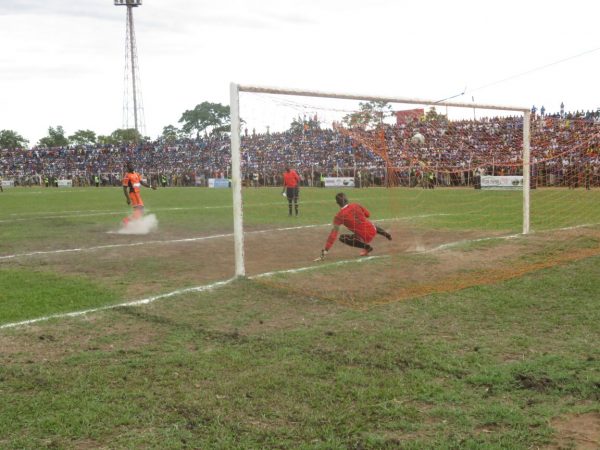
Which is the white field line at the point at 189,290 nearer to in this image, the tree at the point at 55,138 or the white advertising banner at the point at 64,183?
the white advertising banner at the point at 64,183

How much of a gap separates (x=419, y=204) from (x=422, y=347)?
16.2 metres

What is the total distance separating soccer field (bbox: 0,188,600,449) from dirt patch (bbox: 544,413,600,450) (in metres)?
0.02

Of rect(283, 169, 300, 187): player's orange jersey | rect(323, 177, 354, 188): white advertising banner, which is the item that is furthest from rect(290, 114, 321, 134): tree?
rect(323, 177, 354, 188): white advertising banner

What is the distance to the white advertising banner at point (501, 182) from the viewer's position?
32531 millimetres

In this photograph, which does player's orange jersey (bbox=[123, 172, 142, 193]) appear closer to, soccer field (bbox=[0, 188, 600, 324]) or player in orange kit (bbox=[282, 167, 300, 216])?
soccer field (bbox=[0, 188, 600, 324])

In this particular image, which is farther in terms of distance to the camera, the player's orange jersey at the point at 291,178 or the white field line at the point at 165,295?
the player's orange jersey at the point at 291,178

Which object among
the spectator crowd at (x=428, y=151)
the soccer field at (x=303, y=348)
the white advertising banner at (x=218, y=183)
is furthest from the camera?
the white advertising banner at (x=218, y=183)

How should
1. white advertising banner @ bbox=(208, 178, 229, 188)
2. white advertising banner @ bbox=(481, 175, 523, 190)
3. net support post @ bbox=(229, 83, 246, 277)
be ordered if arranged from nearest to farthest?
net support post @ bbox=(229, 83, 246, 277) < white advertising banner @ bbox=(481, 175, 523, 190) < white advertising banner @ bbox=(208, 178, 229, 188)

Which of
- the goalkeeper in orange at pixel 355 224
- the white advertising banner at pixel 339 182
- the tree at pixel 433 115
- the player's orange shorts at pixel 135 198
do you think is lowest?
the goalkeeper in orange at pixel 355 224

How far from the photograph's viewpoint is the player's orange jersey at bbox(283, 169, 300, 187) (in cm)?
1968

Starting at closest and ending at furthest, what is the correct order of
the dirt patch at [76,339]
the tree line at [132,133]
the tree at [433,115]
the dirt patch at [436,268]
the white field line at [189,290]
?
the dirt patch at [76,339]
the white field line at [189,290]
the dirt patch at [436,268]
the tree at [433,115]
the tree line at [132,133]

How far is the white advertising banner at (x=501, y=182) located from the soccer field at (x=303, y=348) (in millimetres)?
20717

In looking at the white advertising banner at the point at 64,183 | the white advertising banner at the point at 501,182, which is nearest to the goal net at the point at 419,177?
the white advertising banner at the point at 501,182

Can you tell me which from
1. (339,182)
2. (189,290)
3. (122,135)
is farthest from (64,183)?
(189,290)
